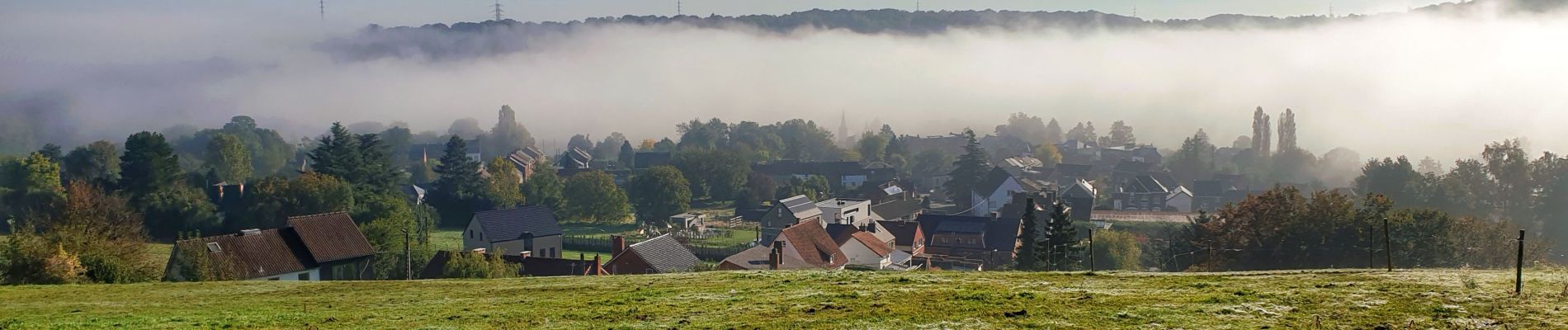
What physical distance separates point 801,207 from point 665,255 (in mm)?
32585

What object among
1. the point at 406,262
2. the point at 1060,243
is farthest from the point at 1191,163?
the point at 406,262

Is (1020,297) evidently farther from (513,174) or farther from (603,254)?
(513,174)

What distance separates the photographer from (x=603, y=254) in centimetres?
7119

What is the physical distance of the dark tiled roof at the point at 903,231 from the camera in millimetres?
76750

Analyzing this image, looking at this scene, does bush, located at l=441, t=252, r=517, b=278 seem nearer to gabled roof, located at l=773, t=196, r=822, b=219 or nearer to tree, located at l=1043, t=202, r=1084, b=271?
tree, located at l=1043, t=202, r=1084, b=271

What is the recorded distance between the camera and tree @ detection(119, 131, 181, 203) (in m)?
76.9

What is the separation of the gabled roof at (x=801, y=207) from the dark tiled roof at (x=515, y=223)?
70.1ft

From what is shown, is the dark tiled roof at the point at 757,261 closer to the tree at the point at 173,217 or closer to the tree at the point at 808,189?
the tree at the point at 173,217

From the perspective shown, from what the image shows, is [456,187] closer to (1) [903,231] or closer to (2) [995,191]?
(1) [903,231]

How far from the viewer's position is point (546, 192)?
100812 mm

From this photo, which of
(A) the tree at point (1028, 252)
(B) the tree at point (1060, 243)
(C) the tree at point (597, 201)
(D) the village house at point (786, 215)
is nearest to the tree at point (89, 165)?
(C) the tree at point (597, 201)

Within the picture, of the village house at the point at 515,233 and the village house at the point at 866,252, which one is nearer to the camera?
the village house at the point at 515,233

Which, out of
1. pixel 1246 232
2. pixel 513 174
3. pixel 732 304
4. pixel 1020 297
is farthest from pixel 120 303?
pixel 513 174

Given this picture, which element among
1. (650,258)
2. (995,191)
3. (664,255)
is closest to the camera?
(650,258)
